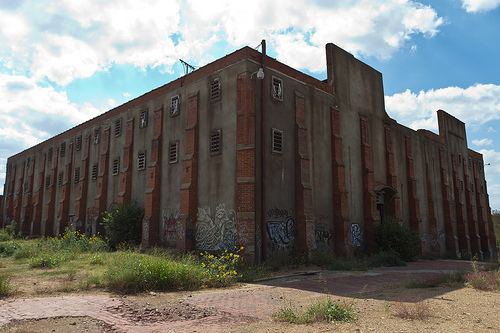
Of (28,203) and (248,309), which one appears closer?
(248,309)

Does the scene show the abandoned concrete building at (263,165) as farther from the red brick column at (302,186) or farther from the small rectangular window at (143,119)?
the small rectangular window at (143,119)

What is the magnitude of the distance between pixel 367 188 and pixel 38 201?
27520 mm

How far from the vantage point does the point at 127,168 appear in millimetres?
22391

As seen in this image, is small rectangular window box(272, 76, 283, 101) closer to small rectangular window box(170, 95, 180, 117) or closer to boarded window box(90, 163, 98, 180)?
small rectangular window box(170, 95, 180, 117)

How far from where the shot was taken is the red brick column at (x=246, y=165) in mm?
14781

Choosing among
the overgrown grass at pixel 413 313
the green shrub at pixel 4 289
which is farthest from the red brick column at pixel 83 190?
the overgrown grass at pixel 413 313

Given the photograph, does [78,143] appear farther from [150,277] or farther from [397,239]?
[397,239]

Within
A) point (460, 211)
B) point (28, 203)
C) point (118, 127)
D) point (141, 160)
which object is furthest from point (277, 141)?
point (28, 203)

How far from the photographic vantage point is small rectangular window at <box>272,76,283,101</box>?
1709cm

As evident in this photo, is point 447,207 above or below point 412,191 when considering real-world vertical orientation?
below

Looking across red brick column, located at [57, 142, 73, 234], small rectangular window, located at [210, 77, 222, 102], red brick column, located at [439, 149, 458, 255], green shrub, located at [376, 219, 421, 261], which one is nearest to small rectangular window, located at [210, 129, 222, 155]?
small rectangular window, located at [210, 77, 222, 102]

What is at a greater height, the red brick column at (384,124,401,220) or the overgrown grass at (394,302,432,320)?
the red brick column at (384,124,401,220)

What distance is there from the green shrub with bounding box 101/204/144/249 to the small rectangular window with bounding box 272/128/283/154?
8345 millimetres

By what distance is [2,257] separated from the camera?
17.2 meters
